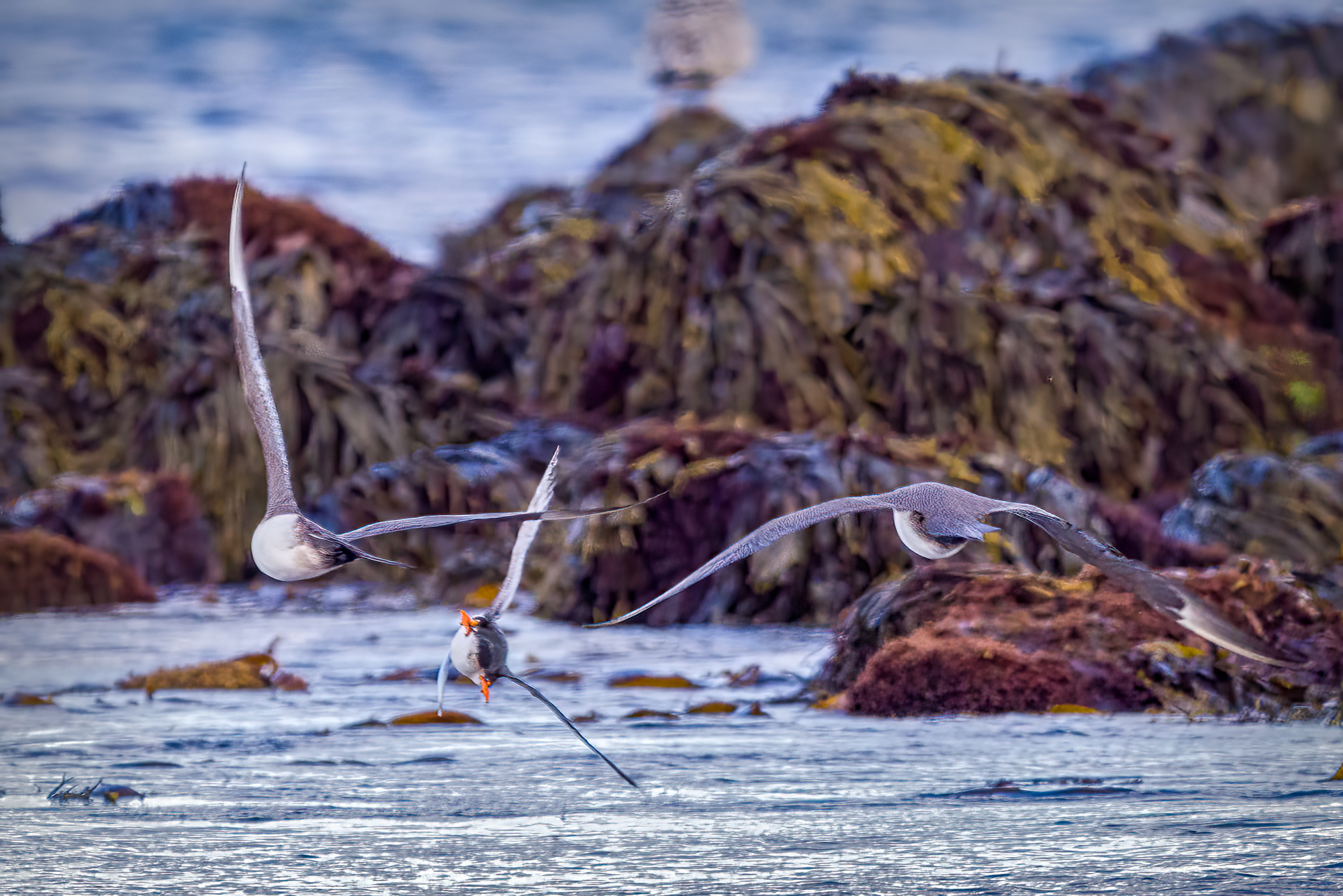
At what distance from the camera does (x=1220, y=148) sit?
18.5 metres

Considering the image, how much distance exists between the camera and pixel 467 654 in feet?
12.1

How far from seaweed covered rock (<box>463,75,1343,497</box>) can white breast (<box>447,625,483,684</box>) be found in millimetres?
4930

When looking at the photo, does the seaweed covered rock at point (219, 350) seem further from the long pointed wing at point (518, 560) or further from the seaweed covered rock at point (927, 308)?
the long pointed wing at point (518, 560)

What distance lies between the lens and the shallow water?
2.92 meters

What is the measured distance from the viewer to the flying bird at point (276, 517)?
3586 mm

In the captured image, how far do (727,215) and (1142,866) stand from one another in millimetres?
7121

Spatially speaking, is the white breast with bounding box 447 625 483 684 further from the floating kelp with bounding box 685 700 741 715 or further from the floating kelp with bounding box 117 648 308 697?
the floating kelp with bounding box 117 648 308 697

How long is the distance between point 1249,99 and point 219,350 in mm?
13753

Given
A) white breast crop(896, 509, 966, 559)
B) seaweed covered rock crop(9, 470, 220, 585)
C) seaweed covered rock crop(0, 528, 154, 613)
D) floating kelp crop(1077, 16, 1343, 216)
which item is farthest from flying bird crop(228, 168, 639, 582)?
floating kelp crop(1077, 16, 1343, 216)

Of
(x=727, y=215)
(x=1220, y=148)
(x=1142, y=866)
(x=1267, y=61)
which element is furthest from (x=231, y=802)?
(x=1267, y=61)

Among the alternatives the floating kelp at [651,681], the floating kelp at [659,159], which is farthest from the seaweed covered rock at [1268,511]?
the floating kelp at [659,159]

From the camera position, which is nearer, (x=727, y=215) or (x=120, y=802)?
(x=120, y=802)

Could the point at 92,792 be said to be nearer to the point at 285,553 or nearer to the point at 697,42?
the point at 285,553

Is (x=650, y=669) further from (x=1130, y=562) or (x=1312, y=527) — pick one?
(x=1312, y=527)
